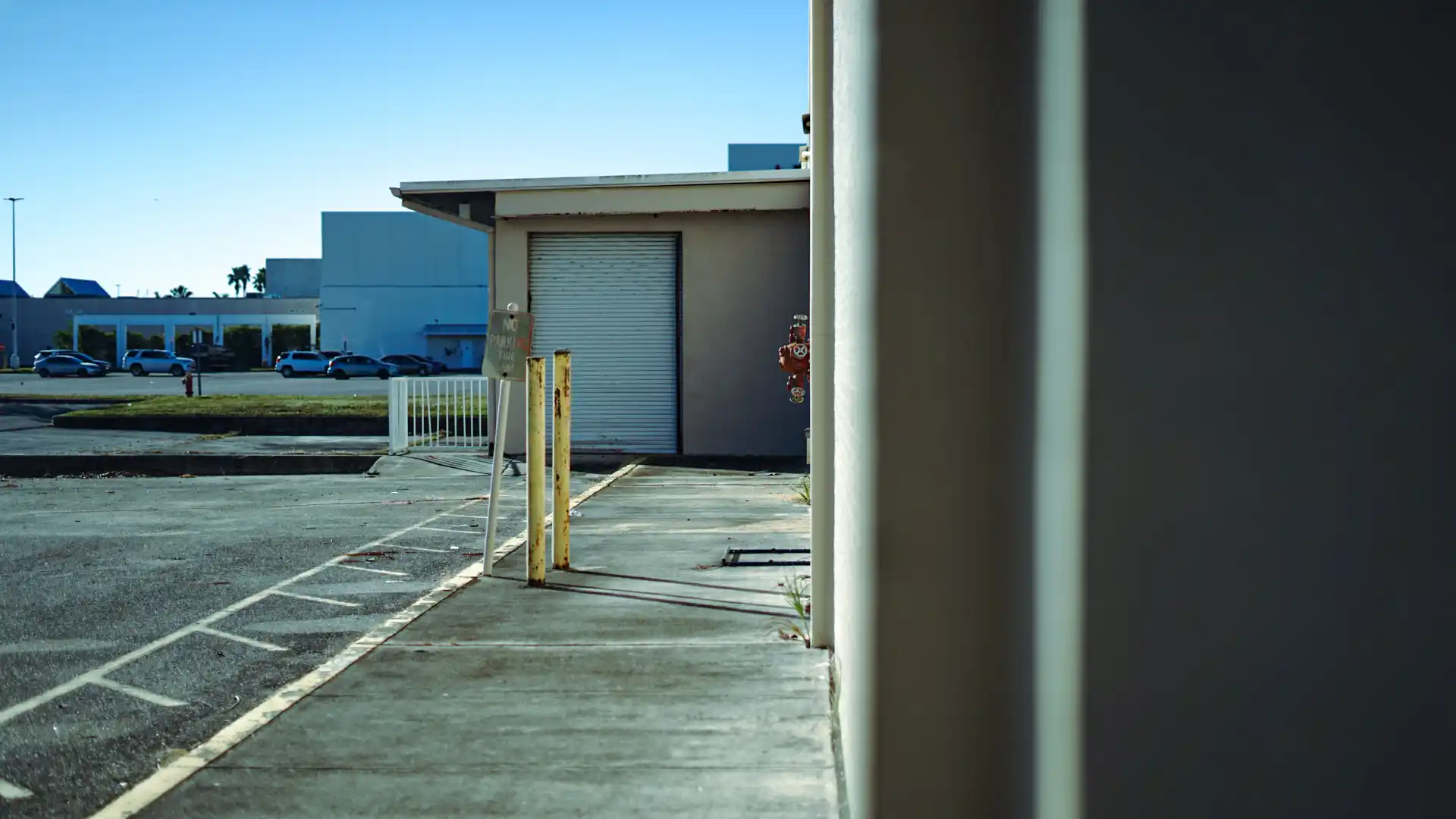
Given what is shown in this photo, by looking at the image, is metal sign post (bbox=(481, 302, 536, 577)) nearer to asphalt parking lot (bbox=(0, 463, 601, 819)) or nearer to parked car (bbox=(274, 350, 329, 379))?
asphalt parking lot (bbox=(0, 463, 601, 819))

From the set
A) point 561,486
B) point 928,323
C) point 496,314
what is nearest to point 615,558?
point 561,486

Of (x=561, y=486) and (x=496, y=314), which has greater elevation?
(x=496, y=314)

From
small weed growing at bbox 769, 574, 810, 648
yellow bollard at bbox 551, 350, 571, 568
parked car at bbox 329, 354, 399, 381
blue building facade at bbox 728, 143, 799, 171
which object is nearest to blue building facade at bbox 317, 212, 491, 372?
parked car at bbox 329, 354, 399, 381

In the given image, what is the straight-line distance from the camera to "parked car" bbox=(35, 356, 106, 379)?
206ft

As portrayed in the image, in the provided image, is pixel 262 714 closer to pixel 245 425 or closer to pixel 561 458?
pixel 561 458

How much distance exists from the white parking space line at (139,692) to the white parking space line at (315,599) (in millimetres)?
1961

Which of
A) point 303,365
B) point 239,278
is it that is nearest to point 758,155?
point 303,365

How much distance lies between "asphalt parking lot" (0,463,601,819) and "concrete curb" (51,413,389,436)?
38.6 ft

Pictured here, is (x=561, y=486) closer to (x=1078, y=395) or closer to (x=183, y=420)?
(x=1078, y=395)

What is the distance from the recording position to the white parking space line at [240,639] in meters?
6.72

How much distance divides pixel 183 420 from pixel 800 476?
17604 millimetres

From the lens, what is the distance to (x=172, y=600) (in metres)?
8.08

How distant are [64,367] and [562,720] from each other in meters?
67.2

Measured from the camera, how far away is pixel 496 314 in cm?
845
